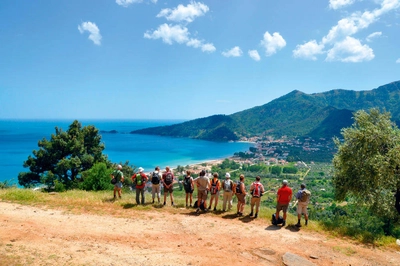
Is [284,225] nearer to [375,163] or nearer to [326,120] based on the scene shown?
[375,163]

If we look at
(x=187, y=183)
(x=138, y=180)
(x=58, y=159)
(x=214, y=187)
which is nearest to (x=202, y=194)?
(x=214, y=187)

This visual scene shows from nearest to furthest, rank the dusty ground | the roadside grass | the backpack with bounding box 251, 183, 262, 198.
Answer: the dusty ground
the roadside grass
the backpack with bounding box 251, 183, 262, 198

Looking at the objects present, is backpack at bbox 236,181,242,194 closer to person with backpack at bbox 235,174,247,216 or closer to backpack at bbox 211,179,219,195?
person with backpack at bbox 235,174,247,216

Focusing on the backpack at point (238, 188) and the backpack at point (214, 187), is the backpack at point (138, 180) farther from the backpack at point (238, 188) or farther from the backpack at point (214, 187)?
the backpack at point (238, 188)

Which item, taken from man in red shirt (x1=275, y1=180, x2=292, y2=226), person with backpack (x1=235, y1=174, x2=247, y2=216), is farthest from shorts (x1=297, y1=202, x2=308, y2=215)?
person with backpack (x1=235, y1=174, x2=247, y2=216)

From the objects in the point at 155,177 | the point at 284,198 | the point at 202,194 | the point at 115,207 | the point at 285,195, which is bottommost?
the point at 115,207

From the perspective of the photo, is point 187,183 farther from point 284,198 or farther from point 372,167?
point 372,167

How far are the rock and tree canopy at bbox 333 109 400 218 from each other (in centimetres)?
762

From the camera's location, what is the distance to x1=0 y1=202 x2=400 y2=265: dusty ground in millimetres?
7535

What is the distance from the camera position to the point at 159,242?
29.0 ft

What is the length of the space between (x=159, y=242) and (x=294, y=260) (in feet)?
14.9

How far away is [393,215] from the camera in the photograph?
14500 mm

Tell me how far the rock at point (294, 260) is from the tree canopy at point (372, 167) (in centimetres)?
762

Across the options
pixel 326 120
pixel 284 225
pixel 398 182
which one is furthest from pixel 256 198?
pixel 326 120
